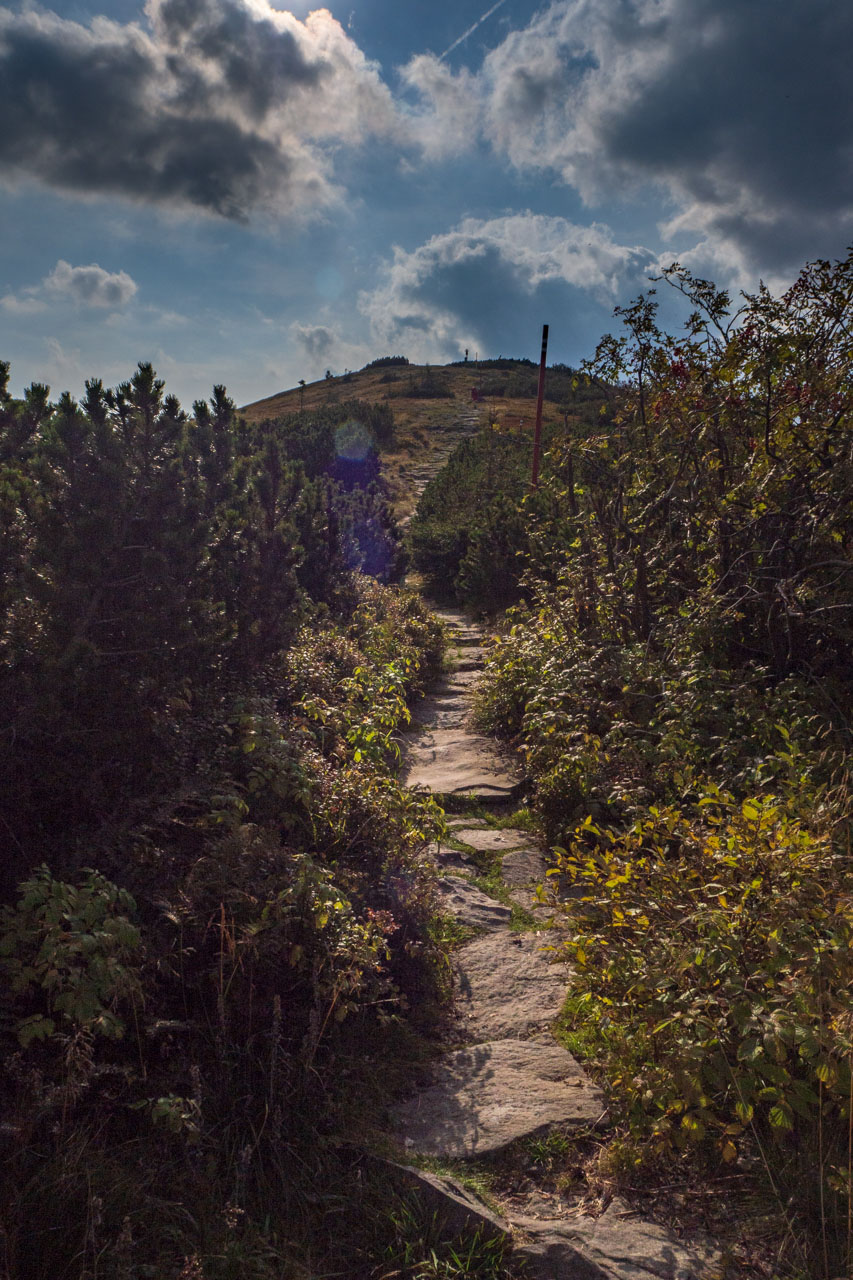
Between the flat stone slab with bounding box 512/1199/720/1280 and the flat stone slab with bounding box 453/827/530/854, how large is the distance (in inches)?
103

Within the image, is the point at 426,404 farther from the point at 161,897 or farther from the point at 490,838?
the point at 161,897

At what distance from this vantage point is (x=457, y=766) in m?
6.08

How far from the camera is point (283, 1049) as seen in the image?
7.63 feet

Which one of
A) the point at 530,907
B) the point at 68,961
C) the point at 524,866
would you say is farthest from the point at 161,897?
the point at 524,866

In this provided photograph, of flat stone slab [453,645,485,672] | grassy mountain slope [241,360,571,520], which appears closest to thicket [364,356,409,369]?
grassy mountain slope [241,360,571,520]

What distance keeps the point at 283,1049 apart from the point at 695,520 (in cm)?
433

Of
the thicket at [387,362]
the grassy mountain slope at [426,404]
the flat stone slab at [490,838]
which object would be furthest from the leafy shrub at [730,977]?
the thicket at [387,362]

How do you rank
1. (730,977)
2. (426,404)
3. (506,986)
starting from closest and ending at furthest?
(730,977), (506,986), (426,404)

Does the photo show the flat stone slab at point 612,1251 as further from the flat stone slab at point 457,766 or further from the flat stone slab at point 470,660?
the flat stone slab at point 470,660

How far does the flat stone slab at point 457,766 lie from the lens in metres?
5.55

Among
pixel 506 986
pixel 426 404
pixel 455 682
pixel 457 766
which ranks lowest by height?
pixel 506 986

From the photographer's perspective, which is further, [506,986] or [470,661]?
[470,661]

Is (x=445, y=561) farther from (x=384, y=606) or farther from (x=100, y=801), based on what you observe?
(x=100, y=801)

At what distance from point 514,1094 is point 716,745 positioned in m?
2.18
